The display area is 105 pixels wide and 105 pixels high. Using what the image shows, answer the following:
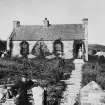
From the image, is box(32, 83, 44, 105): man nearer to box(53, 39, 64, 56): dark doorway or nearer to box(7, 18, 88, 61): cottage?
box(7, 18, 88, 61): cottage

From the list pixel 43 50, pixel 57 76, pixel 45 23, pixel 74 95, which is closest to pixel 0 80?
pixel 57 76

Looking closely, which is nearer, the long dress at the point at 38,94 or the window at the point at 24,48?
the long dress at the point at 38,94

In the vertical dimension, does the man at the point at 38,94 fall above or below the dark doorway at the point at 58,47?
below

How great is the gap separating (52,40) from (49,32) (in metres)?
1.97

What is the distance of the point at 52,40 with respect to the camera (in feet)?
120

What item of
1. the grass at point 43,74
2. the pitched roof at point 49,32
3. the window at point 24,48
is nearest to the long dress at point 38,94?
the grass at point 43,74

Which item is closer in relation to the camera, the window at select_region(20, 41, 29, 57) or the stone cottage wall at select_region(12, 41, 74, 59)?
the stone cottage wall at select_region(12, 41, 74, 59)

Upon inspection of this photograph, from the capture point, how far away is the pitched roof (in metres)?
36.7

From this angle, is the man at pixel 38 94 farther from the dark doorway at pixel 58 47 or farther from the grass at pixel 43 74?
the dark doorway at pixel 58 47

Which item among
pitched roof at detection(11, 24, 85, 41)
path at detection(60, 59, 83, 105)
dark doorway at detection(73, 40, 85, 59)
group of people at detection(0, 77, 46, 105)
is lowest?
path at detection(60, 59, 83, 105)

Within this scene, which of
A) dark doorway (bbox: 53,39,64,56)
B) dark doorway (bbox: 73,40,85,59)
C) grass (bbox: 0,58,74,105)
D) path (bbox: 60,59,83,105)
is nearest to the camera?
path (bbox: 60,59,83,105)

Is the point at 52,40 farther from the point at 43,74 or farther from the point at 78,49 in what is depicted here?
the point at 43,74

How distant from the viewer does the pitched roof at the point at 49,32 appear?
120 feet

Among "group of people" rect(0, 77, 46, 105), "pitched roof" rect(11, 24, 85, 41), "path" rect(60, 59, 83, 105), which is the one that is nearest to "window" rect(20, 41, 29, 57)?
"pitched roof" rect(11, 24, 85, 41)
